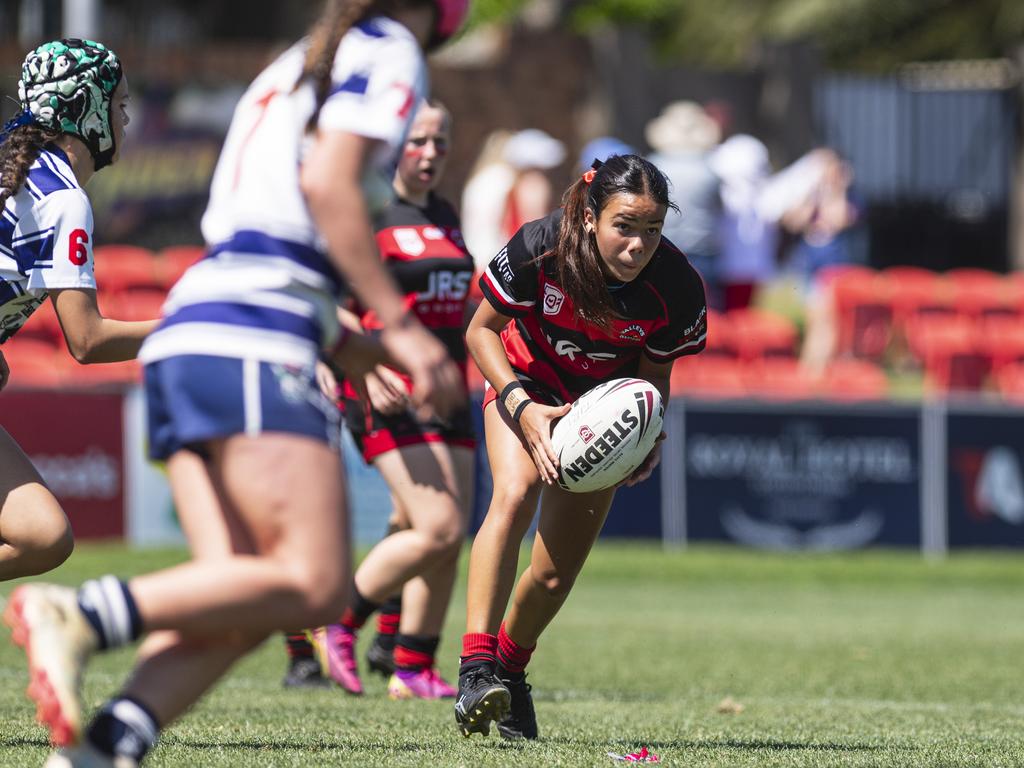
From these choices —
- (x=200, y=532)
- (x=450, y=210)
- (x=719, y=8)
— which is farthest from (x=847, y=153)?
(x=200, y=532)

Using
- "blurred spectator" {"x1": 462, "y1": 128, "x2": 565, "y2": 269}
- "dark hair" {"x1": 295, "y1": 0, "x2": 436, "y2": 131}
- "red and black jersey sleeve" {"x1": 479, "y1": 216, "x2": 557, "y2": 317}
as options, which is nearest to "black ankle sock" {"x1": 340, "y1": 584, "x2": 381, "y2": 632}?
"red and black jersey sleeve" {"x1": 479, "y1": 216, "x2": 557, "y2": 317}

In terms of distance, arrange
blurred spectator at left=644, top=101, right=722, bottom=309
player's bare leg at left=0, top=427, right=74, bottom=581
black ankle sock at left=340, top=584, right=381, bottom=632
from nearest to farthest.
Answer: player's bare leg at left=0, top=427, right=74, bottom=581
black ankle sock at left=340, top=584, right=381, bottom=632
blurred spectator at left=644, top=101, right=722, bottom=309

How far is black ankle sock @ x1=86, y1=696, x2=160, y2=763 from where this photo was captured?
379 cm

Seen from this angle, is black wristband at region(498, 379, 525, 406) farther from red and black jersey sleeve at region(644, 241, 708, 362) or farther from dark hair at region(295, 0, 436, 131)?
dark hair at region(295, 0, 436, 131)

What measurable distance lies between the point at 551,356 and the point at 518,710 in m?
1.18

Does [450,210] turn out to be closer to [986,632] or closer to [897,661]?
[897,661]

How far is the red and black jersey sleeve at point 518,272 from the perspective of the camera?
224 inches

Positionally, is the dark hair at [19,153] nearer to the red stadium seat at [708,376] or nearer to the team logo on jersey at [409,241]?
the team logo on jersey at [409,241]

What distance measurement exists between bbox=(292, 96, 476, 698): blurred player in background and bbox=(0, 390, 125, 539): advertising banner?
5891mm

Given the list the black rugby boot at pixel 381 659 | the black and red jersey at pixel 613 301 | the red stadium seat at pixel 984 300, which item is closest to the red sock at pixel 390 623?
the black rugby boot at pixel 381 659

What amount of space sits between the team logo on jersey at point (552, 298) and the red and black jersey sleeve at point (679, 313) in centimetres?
31

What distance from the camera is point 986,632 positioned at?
10961mm

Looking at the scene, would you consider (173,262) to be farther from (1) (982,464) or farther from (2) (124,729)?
(2) (124,729)

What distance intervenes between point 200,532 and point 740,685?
15.0ft
